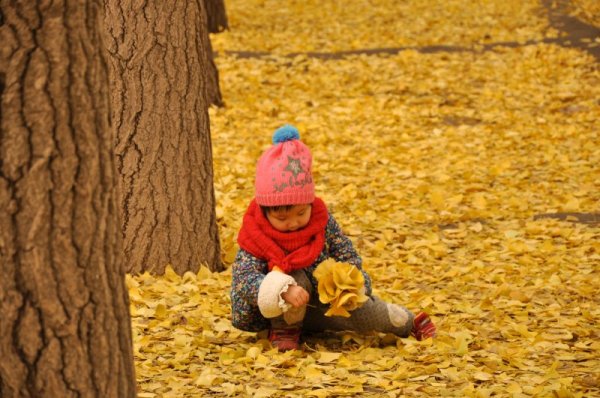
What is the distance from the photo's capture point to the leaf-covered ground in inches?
156

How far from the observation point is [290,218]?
4.16 metres

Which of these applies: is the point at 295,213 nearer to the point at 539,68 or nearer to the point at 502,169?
the point at 502,169

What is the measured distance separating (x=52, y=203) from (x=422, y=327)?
2.46m

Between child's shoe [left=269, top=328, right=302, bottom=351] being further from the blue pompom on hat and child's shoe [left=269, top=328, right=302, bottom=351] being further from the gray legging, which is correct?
the blue pompom on hat

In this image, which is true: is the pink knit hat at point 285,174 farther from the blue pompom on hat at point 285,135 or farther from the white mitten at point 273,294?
the white mitten at point 273,294

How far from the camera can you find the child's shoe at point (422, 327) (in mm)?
4402

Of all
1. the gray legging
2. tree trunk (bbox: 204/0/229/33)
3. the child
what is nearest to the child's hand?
the child

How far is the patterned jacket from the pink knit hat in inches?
11.0

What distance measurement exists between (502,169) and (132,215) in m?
3.87

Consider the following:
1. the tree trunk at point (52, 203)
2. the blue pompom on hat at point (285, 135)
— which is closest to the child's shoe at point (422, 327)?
the blue pompom on hat at point (285, 135)

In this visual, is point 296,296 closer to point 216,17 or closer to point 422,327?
point 422,327

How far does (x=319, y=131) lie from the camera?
9.27 metres

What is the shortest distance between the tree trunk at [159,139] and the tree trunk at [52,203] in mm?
2817

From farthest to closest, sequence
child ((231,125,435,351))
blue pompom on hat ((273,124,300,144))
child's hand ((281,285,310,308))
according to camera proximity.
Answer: blue pompom on hat ((273,124,300,144))
child ((231,125,435,351))
child's hand ((281,285,310,308))
